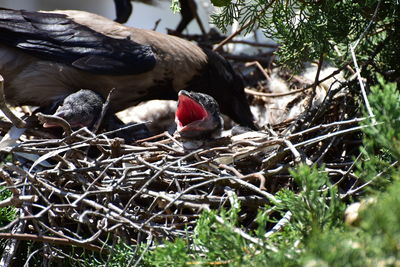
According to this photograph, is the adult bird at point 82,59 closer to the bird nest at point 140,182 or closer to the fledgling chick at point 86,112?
the fledgling chick at point 86,112

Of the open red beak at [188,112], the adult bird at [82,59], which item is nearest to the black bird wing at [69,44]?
the adult bird at [82,59]

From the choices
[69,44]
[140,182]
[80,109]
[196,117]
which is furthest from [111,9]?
[140,182]

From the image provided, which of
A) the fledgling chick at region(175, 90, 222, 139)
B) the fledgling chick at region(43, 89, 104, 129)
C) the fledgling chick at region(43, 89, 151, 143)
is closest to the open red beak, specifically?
the fledgling chick at region(175, 90, 222, 139)

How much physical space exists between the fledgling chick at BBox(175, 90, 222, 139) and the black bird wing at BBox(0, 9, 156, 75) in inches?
16.3

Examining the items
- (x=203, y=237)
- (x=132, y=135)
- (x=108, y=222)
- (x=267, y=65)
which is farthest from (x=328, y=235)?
(x=267, y=65)

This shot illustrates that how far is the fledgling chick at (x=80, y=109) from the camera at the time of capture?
2510 millimetres

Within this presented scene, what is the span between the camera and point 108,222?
6.17ft

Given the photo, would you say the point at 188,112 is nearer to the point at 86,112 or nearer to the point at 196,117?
the point at 196,117

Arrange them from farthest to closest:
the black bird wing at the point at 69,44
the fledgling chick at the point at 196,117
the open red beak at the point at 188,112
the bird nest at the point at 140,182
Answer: the black bird wing at the point at 69,44, the open red beak at the point at 188,112, the fledgling chick at the point at 196,117, the bird nest at the point at 140,182

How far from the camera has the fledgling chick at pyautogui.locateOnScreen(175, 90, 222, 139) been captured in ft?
7.79

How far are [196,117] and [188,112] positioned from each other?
0.12 ft

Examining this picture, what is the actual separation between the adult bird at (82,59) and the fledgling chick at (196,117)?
1.15ft

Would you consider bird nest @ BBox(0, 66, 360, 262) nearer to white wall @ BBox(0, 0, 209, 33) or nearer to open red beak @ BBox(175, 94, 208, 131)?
open red beak @ BBox(175, 94, 208, 131)

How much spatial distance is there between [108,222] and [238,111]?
1.47m
